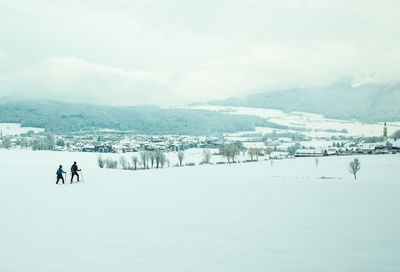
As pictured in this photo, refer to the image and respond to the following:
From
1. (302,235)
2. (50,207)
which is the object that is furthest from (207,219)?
(50,207)

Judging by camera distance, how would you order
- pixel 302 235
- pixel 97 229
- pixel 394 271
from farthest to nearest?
pixel 97 229, pixel 302 235, pixel 394 271

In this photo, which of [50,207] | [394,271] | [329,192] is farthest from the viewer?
[329,192]

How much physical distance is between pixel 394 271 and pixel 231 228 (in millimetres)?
5107

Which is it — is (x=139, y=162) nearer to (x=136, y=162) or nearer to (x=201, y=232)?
(x=136, y=162)

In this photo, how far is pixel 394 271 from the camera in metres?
7.53

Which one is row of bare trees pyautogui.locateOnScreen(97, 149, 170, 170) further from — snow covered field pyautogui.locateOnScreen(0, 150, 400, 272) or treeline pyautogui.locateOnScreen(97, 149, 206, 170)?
snow covered field pyautogui.locateOnScreen(0, 150, 400, 272)

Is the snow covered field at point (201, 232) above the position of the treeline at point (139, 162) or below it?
above

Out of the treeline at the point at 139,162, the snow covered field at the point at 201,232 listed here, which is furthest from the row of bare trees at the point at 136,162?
the snow covered field at the point at 201,232

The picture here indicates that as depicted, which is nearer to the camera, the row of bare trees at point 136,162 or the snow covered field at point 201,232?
the snow covered field at point 201,232

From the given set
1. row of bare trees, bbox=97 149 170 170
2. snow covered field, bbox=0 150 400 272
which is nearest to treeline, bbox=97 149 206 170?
row of bare trees, bbox=97 149 170 170

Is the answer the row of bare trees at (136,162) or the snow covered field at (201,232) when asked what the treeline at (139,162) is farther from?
the snow covered field at (201,232)

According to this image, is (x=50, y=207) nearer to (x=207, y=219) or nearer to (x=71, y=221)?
(x=71, y=221)

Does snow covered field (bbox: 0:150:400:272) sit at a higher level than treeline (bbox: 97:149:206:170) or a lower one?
higher

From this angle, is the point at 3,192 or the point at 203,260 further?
the point at 3,192
